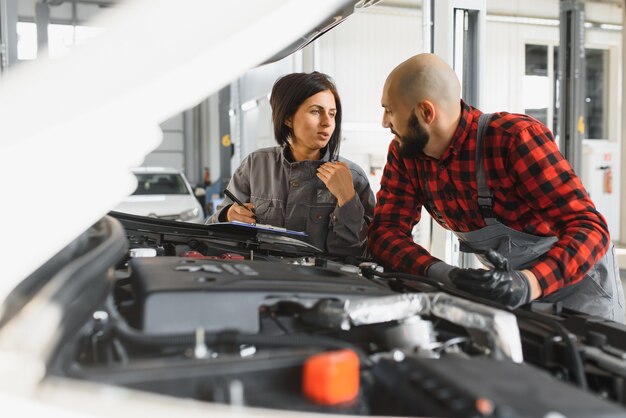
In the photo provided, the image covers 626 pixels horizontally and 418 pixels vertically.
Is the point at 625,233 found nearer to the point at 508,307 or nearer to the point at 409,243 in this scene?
the point at 409,243

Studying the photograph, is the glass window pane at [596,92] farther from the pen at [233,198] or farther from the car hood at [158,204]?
the pen at [233,198]

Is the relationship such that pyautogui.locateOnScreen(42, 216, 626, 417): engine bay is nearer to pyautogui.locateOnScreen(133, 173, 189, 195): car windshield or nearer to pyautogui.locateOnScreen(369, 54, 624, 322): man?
pyautogui.locateOnScreen(369, 54, 624, 322): man

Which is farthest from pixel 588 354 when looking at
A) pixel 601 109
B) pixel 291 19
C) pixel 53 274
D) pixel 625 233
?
pixel 601 109

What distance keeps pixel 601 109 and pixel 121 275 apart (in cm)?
918

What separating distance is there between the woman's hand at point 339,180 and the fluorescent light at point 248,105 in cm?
836

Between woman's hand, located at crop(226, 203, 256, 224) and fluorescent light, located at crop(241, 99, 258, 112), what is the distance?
27.0 feet

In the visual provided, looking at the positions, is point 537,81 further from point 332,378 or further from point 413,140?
point 332,378

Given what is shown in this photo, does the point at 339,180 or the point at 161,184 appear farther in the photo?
the point at 161,184

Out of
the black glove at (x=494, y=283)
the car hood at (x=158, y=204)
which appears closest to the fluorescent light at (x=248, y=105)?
the car hood at (x=158, y=204)

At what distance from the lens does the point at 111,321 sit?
0.80 meters

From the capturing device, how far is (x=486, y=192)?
165 centimetres

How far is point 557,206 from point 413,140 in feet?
1.38

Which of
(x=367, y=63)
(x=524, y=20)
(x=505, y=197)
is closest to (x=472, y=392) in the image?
(x=505, y=197)

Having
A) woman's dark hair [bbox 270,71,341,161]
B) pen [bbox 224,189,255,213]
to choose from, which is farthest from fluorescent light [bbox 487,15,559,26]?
pen [bbox 224,189,255,213]
